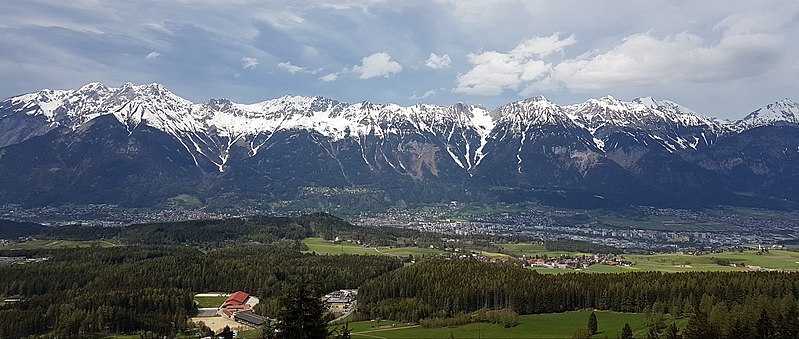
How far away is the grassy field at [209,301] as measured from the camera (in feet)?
307

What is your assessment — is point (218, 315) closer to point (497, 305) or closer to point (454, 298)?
point (454, 298)

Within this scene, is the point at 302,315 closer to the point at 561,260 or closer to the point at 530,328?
the point at 530,328

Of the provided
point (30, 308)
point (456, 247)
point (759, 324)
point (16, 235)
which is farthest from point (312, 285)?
point (16, 235)

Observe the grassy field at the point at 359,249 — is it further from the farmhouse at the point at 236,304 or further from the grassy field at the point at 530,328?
the grassy field at the point at 530,328

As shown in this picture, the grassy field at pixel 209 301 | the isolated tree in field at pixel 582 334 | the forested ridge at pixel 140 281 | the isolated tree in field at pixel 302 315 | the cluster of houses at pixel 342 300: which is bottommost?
the grassy field at pixel 209 301

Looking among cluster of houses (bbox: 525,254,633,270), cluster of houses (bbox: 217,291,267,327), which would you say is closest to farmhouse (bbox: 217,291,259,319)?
cluster of houses (bbox: 217,291,267,327)

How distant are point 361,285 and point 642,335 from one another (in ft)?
174

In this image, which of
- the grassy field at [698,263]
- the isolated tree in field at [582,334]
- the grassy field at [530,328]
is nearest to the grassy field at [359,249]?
the grassy field at [698,263]

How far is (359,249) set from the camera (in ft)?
510

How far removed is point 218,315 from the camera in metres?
87.8

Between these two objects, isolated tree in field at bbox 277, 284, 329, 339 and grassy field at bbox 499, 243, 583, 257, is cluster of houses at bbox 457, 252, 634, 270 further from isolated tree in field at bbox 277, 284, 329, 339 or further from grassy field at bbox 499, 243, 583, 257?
isolated tree in field at bbox 277, 284, 329, 339

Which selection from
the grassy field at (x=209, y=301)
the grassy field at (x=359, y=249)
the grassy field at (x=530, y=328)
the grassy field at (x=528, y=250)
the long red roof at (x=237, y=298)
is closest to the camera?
the grassy field at (x=530, y=328)

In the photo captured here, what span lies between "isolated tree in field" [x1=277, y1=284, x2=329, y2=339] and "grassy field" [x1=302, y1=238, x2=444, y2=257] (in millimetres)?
119020

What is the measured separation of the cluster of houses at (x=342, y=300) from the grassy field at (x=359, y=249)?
41.5 metres
